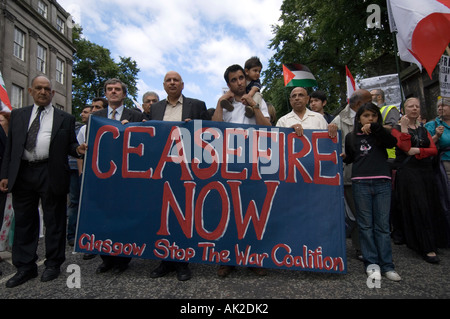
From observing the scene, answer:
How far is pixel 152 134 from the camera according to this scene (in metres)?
3.09

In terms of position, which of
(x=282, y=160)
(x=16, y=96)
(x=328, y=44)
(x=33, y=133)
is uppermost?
(x=328, y=44)

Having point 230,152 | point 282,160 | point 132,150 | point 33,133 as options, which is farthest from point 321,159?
point 33,133

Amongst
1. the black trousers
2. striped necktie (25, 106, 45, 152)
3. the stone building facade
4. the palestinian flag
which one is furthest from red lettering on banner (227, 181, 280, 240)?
the stone building facade

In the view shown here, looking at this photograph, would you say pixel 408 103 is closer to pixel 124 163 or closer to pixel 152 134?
pixel 152 134

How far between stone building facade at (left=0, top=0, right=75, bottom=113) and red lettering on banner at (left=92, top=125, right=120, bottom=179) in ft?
60.3

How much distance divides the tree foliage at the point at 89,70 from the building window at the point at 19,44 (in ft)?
38.8

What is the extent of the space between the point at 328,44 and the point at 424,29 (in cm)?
1037

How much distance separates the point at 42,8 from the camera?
882 inches

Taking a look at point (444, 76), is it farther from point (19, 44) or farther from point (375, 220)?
point (19, 44)

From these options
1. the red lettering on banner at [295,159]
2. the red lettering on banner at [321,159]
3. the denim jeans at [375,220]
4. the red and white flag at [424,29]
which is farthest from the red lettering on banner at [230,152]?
the red and white flag at [424,29]

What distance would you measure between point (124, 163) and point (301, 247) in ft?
6.40

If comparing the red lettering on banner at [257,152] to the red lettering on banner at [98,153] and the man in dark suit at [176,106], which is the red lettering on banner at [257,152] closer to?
the man in dark suit at [176,106]

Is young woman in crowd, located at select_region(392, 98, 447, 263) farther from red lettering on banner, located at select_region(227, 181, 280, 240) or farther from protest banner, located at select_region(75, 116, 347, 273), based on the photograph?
red lettering on banner, located at select_region(227, 181, 280, 240)
